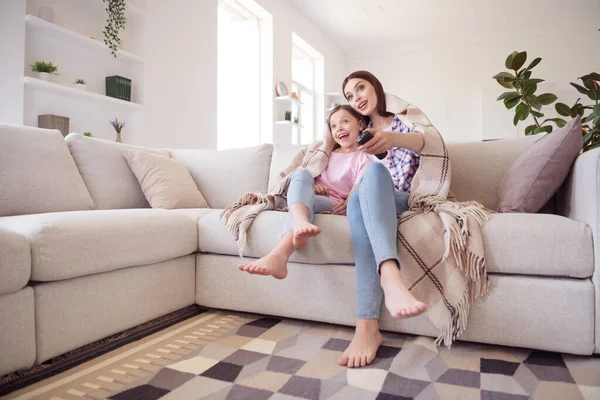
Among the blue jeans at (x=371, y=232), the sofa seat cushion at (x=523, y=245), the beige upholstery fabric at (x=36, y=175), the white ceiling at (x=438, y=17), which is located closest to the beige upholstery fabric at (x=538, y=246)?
the sofa seat cushion at (x=523, y=245)

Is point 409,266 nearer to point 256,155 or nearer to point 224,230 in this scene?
point 224,230

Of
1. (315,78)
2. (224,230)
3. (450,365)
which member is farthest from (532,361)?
(315,78)

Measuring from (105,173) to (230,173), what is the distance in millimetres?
684

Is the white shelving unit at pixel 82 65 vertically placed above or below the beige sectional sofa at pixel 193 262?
above

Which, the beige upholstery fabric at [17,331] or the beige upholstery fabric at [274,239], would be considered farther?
the beige upholstery fabric at [274,239]

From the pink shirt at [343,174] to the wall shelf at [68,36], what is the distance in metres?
2.11

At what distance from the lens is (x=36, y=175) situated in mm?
1743

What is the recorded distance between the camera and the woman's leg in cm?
138

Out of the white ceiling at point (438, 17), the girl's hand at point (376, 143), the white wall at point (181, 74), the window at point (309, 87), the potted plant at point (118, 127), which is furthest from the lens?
the window at point (309, 87)

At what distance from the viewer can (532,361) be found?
51.2 inches

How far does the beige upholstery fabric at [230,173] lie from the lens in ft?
8.13

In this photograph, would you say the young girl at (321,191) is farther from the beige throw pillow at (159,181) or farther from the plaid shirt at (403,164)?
the beige throw pillow at (159,181)

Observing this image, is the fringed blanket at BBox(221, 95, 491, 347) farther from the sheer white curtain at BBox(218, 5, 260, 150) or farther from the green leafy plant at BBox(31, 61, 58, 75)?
the sheer white curtain at BBox(218, 5, 260, 150)

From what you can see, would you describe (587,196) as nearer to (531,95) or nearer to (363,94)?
(363,94)
